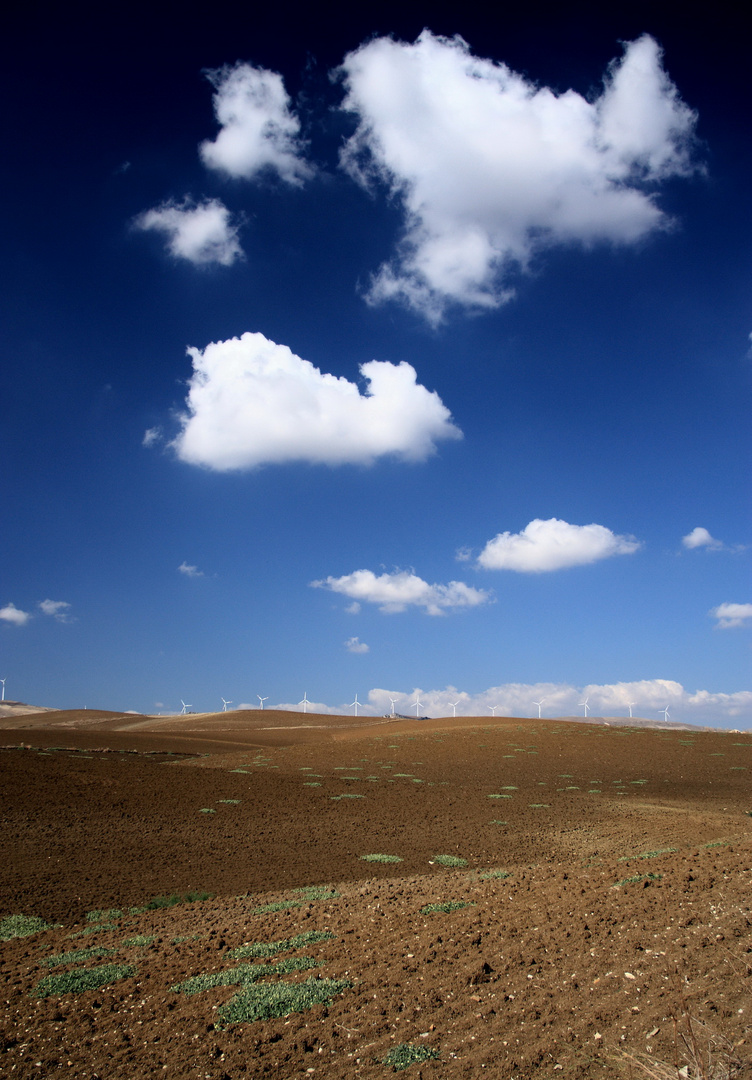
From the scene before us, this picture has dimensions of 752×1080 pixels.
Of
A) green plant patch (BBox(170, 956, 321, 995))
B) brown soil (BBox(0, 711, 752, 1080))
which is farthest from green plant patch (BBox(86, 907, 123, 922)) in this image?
green plant patch (BBox(170, 956, 321, 995))

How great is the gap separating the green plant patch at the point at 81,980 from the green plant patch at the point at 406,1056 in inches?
167

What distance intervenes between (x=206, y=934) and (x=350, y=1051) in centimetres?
516

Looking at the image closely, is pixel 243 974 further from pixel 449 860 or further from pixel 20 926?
pixel 449 860

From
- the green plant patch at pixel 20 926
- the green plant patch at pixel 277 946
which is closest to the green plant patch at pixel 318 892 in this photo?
the green plant patch at pixel 277 946

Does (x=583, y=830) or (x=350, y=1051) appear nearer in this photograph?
(x=350, y=1051)

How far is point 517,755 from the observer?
4094cm

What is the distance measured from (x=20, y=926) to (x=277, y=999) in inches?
299

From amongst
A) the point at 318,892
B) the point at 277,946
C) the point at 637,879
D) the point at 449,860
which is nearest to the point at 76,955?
the point at 277,946

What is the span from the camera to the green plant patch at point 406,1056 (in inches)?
203

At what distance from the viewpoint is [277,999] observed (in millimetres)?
6480

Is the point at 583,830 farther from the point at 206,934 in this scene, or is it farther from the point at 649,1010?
the point at 649,1010

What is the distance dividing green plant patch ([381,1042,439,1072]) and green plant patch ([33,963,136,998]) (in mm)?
4242

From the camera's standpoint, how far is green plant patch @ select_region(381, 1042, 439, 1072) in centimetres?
516

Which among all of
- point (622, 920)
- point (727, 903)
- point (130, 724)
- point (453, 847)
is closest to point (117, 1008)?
point (622, 920)
